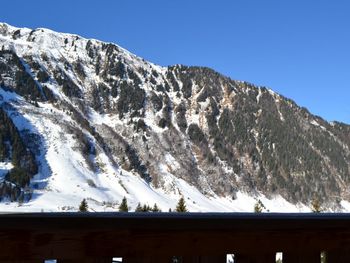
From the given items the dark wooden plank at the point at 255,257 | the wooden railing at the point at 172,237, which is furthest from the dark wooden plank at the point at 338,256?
the dark wooden plank at the point at 255,257

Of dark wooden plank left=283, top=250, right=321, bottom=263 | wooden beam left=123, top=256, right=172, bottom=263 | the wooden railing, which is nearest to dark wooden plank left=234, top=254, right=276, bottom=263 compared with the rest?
the wooden railing

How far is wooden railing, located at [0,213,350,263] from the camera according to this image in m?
2.45

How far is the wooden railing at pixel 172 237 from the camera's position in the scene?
96.5 inches

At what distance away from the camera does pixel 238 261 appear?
3100 millimetres

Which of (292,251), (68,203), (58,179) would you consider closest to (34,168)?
(58,179)

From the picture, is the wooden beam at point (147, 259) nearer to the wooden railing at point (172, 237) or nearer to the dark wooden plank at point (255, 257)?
the wooden railing at point (172, 237)

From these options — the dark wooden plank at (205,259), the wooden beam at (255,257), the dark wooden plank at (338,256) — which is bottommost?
the dark wooden plank at (205,259)

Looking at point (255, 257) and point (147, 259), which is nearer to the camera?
point (147, 259)

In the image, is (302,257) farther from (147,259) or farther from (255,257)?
(147,259)

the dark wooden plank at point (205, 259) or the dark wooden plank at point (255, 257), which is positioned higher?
the dark wooden plank at point (255, 257)

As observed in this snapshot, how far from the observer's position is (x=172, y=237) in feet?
9.29

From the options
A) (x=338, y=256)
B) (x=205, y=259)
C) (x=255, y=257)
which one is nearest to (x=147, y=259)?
(x=205, y=259)

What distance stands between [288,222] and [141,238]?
1.04 m

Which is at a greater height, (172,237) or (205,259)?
(172,237)
